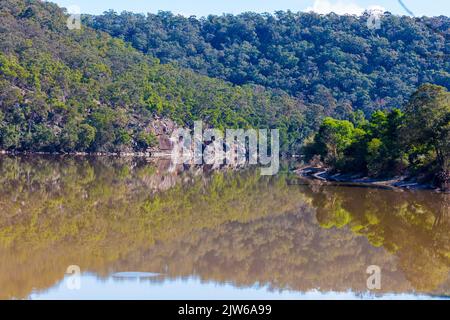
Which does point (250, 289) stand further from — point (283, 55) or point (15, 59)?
point (283, 55)

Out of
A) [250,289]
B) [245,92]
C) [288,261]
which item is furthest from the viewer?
[245,92]

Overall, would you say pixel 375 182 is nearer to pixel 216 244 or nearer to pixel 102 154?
pixel 216 244

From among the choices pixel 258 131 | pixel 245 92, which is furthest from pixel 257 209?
pixel 245 92
